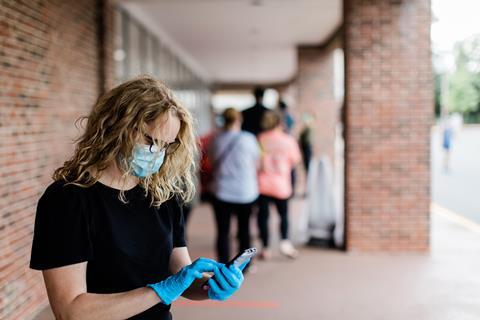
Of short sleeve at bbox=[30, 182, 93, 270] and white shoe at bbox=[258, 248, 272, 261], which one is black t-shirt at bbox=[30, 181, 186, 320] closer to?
short sleeve at bbox=[30, 182, 93, 270]

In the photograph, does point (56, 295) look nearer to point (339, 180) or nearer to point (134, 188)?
point (134, 188)

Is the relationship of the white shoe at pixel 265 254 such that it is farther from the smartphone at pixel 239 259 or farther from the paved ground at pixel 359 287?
the smartphone at pixel 239 259

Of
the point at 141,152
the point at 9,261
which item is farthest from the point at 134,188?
the point at 9,261

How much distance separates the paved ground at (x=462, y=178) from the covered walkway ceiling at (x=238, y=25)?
3072 mm

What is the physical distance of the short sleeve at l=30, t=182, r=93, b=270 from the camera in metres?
1.71

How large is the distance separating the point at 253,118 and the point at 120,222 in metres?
5.92

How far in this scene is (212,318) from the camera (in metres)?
4.75

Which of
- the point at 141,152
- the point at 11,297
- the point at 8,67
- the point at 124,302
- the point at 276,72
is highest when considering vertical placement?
the point at 276,72

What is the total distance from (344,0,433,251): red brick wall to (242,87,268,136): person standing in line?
122 cm

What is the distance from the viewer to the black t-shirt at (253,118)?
763 cm

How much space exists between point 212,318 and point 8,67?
2.62 metres

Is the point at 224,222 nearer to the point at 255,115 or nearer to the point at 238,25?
the point at 255,115

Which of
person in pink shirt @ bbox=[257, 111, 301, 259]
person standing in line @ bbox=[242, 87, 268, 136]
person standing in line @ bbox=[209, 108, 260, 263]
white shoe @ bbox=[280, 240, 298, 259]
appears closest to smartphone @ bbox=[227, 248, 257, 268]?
person standing in line @ bbox=[209, 108, 260, 263]

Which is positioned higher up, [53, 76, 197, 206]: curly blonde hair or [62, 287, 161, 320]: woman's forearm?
[53, 76, 197, 206]: curly blonde hair
